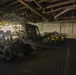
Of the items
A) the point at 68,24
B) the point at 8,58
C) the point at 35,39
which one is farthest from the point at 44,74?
the point at 68,24

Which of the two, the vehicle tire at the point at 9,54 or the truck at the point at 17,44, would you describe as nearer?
the vehicle tire at the point at 9,54

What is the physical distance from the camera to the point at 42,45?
7309 millimetres

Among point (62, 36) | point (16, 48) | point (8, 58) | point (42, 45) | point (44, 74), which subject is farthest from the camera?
point (62, 36)

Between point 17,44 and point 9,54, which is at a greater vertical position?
point 17,44

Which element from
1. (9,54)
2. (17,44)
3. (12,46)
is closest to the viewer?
(9,54)

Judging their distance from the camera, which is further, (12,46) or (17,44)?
A: (17,44)

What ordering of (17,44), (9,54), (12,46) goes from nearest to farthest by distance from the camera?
(9,54) < (12,46) < (17,44)

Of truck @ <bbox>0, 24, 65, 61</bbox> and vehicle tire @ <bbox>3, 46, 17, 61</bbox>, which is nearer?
vehicle tire @ <bbox>3, 46, 17, 61</bbox>

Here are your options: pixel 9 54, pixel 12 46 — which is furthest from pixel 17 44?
pixel 9 54

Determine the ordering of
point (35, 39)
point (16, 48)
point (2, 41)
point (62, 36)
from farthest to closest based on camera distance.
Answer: point (62, 36) < point (35, 39) < point (2, 41) < point (16, 48)

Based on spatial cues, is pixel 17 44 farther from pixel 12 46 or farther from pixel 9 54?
pixel 9 54

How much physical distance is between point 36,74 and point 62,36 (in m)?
6.32

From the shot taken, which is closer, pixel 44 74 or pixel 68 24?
pixel 44 74

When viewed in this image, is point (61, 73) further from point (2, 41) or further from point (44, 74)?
point (2, 41)
